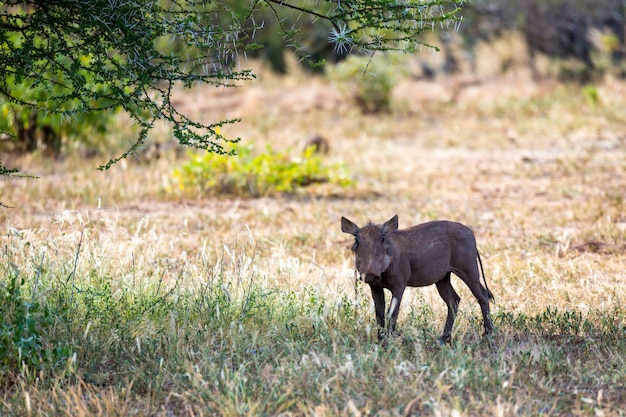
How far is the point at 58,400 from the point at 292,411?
4.18 ft

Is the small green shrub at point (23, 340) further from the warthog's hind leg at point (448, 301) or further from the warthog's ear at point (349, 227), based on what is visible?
the warthog's hind leg at point (448, 301)

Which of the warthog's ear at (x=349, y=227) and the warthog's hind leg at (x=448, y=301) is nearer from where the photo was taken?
A: the warthog's ear at (x=349, y=227)

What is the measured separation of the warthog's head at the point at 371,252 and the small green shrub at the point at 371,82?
11765 millimetres

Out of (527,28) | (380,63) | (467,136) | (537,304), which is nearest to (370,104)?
(380,63)

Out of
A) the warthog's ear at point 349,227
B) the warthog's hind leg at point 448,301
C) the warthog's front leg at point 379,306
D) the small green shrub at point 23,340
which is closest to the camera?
the small green shrub at point 23,340

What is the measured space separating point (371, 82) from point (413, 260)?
1190cm

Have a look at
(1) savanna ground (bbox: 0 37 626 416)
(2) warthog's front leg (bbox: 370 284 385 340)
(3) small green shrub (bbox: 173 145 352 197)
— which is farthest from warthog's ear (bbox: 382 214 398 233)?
(3) small green shrub (bbox: 173 145 352 197)

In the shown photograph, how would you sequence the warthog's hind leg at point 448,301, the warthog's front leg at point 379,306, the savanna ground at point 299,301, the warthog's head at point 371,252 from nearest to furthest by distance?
the savanna ground at point 299,301 < the warthog's head at point 371,252 < the warthog's front leg at point 379,306 < the warthog's hind leg at point 448,301

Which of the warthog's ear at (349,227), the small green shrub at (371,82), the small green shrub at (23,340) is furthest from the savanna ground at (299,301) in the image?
the small green shrub at (371,82)

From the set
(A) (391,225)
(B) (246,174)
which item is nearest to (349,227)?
(A) (391,225)

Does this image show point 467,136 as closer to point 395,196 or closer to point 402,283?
point 395,196

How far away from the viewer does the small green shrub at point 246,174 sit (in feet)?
36.4

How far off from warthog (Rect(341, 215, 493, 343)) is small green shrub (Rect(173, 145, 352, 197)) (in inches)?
220

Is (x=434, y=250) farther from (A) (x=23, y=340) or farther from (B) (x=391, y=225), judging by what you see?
(A) (x=23, y=340)
